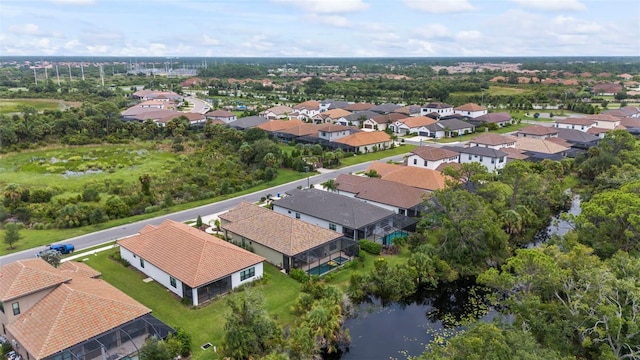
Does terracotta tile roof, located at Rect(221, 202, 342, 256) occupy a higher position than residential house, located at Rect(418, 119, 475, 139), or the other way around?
residential house, located at Rect(418, 119, 475, 139)

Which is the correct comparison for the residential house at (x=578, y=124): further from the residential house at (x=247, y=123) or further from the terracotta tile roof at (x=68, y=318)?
the terracotta tile roof at (x=68, y=318)

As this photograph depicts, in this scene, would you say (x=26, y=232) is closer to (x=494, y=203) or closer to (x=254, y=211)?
→ (x=254, y=211)

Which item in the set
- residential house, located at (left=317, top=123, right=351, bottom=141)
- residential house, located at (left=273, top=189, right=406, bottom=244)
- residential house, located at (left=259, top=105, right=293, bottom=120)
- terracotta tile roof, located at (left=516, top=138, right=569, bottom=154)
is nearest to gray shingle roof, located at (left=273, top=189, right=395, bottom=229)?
residential house, located at (left=273, top=189, right=406, bottom=244)

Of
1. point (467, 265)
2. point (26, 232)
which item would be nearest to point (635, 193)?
point (467, 265)

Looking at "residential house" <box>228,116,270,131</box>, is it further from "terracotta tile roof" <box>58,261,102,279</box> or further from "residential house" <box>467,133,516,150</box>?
"terracotta tile roof" <box>58,261,102,279</box>

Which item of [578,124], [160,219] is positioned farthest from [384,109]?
[160,219]

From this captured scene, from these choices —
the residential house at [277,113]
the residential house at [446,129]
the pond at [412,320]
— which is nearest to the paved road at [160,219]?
the pond at [412,320]
